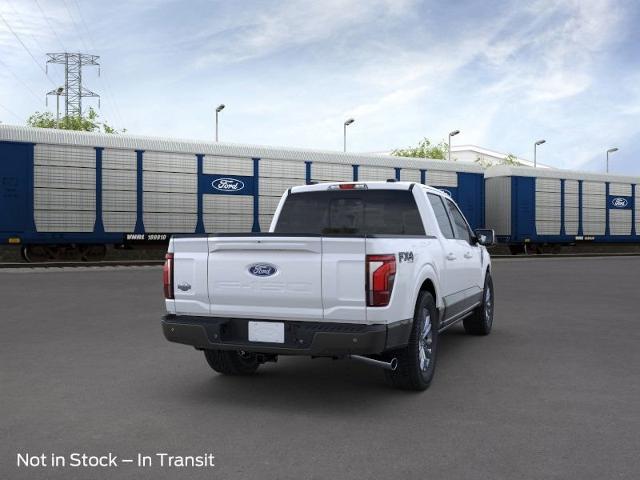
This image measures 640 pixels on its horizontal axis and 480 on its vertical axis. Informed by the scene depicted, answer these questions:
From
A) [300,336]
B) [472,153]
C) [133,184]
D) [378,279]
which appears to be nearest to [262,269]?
[300,336]

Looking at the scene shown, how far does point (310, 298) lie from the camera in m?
5.19

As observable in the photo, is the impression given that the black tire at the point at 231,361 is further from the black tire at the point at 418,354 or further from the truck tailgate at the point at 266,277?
the black tire at the point at 418,354

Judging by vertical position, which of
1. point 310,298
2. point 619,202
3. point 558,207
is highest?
point 619,202

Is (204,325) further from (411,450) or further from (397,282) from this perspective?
(411,450)

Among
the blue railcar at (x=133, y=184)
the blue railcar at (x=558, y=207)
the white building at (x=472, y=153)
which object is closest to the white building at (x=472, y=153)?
the white building at (x=472, y=153)

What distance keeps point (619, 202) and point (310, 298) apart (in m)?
34.0

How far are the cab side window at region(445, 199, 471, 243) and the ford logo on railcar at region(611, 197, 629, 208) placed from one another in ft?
97.6

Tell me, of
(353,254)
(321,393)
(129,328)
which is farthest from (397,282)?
(129,328)

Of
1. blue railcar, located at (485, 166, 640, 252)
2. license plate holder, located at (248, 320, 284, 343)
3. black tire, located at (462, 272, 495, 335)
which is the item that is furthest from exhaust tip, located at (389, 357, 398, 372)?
blue railcar, located at (485, 166, 640, 252)

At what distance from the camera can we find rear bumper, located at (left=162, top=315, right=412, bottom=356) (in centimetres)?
502

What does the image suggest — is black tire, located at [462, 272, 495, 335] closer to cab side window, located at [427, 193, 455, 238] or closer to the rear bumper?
cab side window, located at [427, 193, 455, 238]

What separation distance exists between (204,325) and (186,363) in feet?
5.80

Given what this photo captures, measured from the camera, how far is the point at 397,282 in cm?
520

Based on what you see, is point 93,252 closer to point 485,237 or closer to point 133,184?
point 133,184
